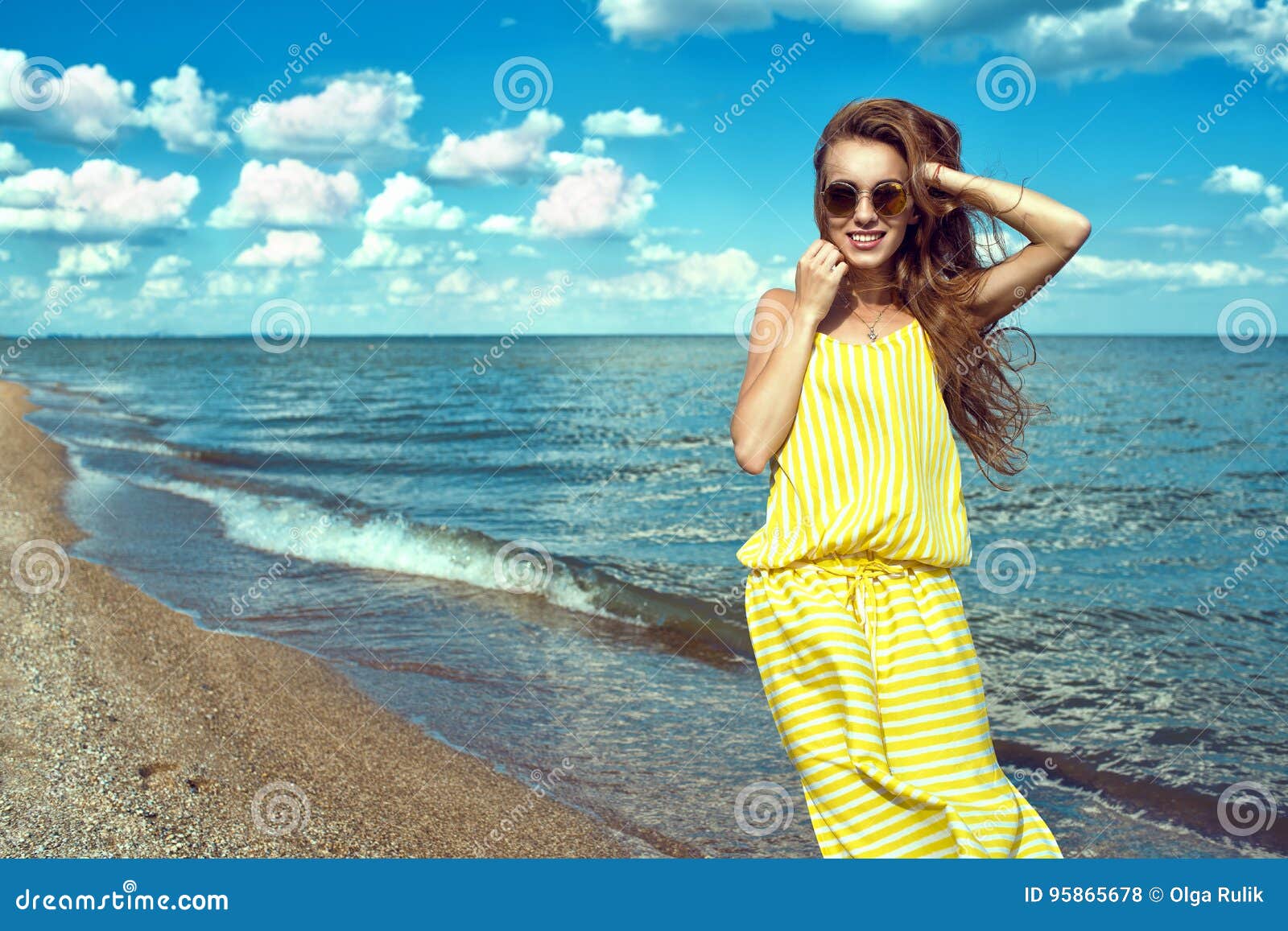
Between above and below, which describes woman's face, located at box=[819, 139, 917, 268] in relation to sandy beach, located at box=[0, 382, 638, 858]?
above

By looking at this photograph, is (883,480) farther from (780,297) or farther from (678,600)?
(678,600)

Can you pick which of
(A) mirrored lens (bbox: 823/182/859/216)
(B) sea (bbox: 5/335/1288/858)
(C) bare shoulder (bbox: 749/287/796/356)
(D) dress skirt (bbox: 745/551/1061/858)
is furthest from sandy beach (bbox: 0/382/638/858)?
(A) mirrored lens (bbox: 823/182/859/216)

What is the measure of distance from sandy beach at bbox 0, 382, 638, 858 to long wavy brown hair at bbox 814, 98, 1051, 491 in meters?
3.05

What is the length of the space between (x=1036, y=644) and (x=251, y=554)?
7964 millimetres

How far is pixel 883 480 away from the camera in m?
2.10

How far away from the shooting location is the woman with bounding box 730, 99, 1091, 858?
205cm

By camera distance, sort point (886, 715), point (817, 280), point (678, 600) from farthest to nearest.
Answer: point (678, 600), point (817, 280), point (886, 715)

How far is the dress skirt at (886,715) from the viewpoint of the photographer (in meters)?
2.03

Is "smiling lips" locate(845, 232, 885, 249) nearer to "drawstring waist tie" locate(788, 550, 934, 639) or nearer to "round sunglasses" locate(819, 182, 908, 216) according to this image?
"round sunglasses" locate(819, 182, 908, 216)

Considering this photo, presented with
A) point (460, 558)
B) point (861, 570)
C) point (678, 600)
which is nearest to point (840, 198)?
point (861, 570)

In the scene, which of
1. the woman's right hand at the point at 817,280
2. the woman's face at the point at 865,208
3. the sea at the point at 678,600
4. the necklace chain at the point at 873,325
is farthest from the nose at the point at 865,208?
the sea at the point at 678,600

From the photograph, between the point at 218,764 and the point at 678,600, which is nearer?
the point at 218,764

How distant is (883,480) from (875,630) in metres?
0.31

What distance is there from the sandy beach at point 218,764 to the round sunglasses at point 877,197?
3353mm
